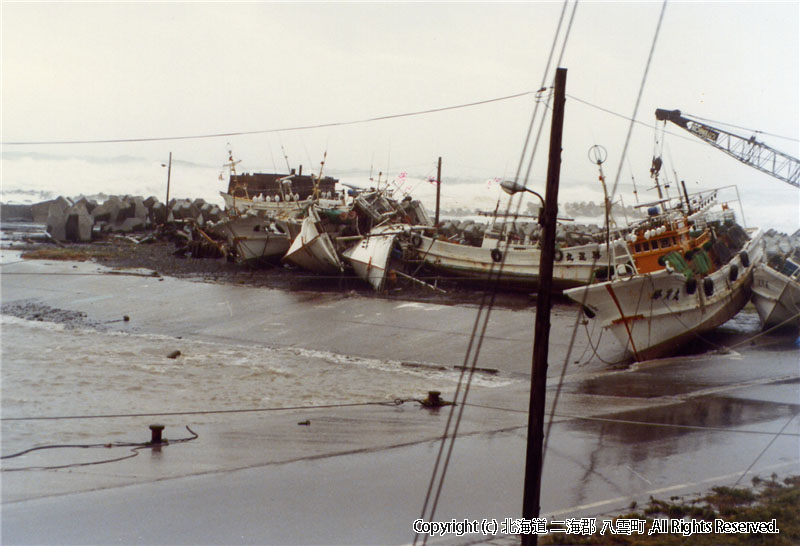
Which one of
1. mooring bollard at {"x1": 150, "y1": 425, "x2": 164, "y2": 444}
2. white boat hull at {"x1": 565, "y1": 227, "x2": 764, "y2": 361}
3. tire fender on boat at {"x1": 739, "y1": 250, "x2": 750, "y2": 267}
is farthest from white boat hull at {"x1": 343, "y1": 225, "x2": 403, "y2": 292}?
mooring bollard at {"x1": 150, "y1": 425, "x2": 164, "y2": 444}

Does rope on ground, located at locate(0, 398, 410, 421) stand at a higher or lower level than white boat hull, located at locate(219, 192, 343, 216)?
lower

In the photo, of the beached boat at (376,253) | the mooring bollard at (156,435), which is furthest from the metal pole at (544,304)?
the beached boat at (376,253)

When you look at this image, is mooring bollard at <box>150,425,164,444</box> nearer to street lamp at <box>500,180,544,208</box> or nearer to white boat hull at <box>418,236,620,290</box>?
street lamp at <box>500,180,544,208</box>

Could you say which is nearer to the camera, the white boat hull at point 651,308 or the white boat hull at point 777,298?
the white boat hull at point 651,308

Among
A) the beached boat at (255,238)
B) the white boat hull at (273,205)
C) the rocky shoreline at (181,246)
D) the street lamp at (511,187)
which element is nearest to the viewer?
the street lamp at (511,187)

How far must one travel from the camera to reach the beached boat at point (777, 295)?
28203mm

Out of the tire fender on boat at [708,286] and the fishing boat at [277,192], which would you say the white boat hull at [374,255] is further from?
the tire fender on boat at [708,286]

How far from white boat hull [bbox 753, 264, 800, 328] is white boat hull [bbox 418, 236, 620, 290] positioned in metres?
6.85

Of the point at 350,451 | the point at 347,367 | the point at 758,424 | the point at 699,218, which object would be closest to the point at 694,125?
the point at 699,218

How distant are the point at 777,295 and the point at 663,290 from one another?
7.95 metres

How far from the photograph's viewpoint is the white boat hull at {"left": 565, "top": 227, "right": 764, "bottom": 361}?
22.6 metres

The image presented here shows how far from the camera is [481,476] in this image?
11445 mm

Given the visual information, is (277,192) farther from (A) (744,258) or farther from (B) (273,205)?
(A) (744,258)

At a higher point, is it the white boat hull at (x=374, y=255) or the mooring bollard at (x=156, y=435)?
the white boat hull at (x=374, y=255)
